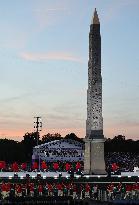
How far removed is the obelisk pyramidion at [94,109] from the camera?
197 ft

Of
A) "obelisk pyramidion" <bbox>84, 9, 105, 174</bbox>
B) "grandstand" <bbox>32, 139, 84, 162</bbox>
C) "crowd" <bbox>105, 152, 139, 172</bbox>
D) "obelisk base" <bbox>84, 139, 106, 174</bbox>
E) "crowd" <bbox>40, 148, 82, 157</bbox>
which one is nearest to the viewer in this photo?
"obelisk pyramidion" <bbox>84, 9, 105, 174</bbox>

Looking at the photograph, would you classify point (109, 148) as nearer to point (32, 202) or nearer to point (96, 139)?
point (96, 139)

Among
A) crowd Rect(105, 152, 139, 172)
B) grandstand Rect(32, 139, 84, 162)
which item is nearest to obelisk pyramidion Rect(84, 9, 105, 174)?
grandstand Rect(32, 139, 84, 162)

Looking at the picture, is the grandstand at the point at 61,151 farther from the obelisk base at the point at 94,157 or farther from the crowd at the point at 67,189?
the obelisk base at the point at 94,157

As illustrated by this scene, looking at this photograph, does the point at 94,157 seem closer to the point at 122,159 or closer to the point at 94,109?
the point at 94,109

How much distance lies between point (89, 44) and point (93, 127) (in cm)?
1065

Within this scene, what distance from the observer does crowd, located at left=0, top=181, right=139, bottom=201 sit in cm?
5828

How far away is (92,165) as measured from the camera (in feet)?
203

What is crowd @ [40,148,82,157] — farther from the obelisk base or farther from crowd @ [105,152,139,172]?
the obelisk base

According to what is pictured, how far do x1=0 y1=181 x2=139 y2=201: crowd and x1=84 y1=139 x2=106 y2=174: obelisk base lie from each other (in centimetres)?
210

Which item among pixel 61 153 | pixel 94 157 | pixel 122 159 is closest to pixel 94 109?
pixel 94 157

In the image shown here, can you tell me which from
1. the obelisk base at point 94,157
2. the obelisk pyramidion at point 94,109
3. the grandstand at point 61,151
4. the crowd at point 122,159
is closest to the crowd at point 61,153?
the grandstand at point 61,151

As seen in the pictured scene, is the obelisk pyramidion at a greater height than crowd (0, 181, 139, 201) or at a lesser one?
greater

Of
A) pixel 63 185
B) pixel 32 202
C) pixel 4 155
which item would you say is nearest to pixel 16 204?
pixel 32 202
